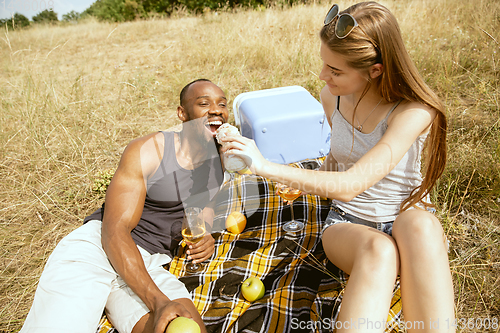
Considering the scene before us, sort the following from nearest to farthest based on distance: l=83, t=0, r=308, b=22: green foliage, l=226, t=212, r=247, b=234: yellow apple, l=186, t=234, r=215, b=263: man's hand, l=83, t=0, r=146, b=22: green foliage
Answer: l=186, t=234, r=215, b=263: man's hand → l=226, t=212, r=247, b=234: yellow apple → l=83, t=0, r=308, b=22: green foliage → l=83, t=0, r=146, b=22: green foliage

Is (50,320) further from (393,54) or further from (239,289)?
(393,54)

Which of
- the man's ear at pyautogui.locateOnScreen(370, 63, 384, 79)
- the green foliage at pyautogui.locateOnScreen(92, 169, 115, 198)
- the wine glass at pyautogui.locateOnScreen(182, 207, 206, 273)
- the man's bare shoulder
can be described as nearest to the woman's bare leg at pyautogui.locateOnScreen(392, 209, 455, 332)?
the man's ear at pyautogui.locateOnScreen(370, 63, 384, 79)

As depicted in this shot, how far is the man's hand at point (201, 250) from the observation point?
7.90ft

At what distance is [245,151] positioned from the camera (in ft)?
→ 5.53

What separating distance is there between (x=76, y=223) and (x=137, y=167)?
1387 mm

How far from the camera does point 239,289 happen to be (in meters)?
2.27

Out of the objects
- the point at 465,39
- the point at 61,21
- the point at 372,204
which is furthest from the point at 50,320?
the point at 61,21

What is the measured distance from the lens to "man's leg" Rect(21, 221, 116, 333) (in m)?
1.73

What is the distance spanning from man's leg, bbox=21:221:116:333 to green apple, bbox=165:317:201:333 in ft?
1.80

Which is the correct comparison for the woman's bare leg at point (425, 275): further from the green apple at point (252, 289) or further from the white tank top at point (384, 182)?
the green apple at point (252, 289)

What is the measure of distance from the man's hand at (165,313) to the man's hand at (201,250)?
2.04 ft

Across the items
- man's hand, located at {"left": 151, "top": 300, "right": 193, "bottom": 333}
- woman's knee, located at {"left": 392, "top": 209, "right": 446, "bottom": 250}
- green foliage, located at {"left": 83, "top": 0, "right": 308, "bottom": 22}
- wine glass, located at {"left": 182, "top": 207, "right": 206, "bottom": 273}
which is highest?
green foliage, located at {"left": 83, "top": 0, "right": 308, "bottom": 22}

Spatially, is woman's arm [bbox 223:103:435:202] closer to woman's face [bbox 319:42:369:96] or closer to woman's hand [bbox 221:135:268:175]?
woman's hand [bbox 221:135:268:175]

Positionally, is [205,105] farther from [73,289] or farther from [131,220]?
[73,289]
